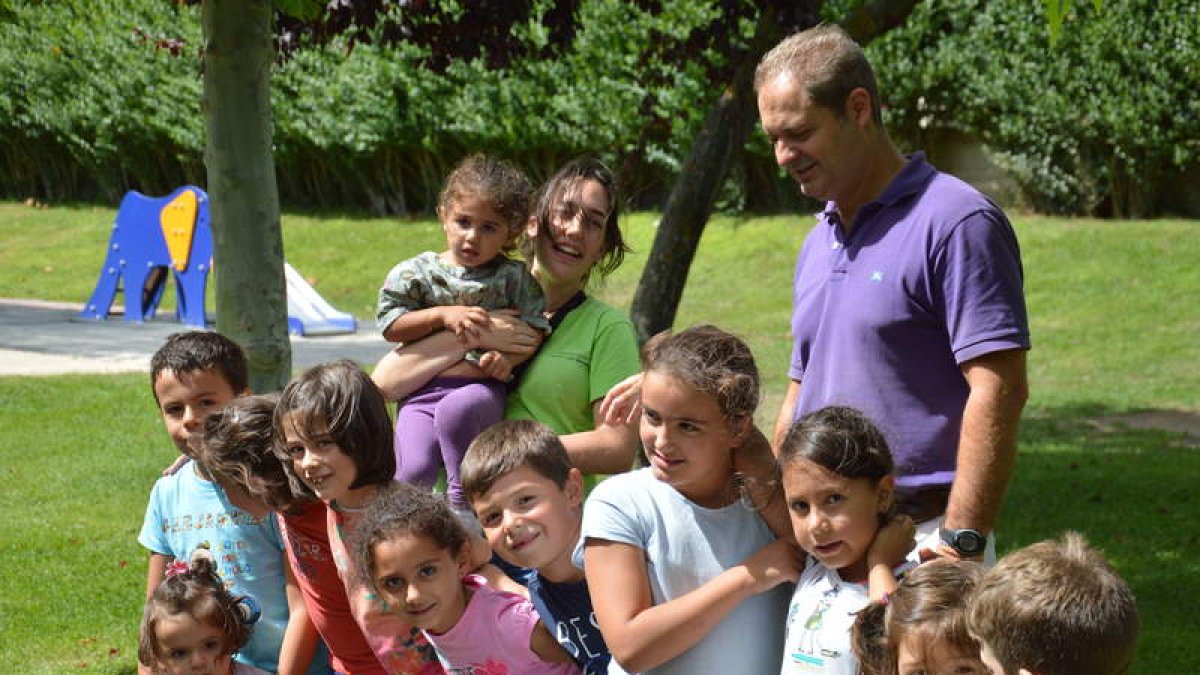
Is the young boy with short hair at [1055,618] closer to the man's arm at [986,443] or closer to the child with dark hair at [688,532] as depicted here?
the man's arm at [986,443]

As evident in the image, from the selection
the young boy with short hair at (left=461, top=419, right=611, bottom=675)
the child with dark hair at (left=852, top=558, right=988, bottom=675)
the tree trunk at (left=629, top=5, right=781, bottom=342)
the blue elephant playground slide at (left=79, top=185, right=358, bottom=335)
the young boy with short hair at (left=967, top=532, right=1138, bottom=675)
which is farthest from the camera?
the blue elephant playground slide at (left=79, top=185, right=358, bottom=335)

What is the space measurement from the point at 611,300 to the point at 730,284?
148 cm

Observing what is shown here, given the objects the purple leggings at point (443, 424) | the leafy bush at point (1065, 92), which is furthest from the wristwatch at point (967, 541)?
the leafy bush at point (1065, 92)

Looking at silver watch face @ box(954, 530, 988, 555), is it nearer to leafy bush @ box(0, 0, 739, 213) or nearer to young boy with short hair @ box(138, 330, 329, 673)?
young boy with short hair @ box(138, 330, 329, 673)

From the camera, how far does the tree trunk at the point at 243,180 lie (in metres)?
5.38

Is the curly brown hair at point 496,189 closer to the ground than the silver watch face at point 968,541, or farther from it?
farther from it

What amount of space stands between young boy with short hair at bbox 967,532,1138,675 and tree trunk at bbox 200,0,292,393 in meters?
3.37

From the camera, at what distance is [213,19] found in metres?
5.37

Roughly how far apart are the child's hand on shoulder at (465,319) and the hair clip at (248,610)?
2.95 feet

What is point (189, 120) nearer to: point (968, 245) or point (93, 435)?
point (93, 435)

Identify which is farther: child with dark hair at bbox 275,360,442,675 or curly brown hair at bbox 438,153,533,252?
curly brown hair at bbox 438,153,533,252

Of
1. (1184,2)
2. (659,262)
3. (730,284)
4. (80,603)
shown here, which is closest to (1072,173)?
(1184,2)

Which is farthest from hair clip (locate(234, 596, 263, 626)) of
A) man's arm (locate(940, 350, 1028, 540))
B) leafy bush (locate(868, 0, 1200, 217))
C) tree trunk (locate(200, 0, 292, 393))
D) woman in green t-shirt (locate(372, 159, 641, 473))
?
leafy bush (locate(868, 0, 1200, 217))

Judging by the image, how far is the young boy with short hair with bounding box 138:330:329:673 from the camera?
4121 millimetres
